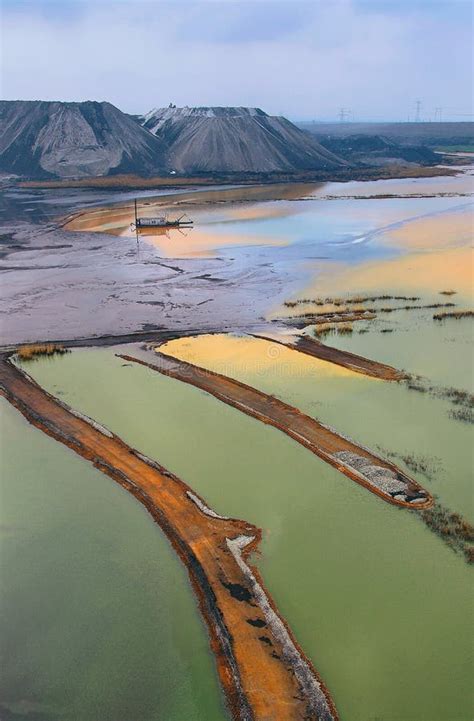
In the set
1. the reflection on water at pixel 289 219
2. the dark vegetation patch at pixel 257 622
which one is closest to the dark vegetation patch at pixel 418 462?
the dark vegetation patch at pixel 257 622

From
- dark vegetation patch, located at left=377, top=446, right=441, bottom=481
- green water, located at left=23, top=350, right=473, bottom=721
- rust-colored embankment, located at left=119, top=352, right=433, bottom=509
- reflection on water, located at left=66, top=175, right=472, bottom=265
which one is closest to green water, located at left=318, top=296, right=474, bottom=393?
green water, located at left=23, top=350, right=473, bottom=721

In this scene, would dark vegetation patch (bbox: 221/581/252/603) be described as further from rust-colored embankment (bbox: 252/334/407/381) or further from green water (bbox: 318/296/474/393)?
green water (bbox: 318/296/474/393)

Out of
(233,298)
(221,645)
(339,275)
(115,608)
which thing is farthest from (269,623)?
(339,275)

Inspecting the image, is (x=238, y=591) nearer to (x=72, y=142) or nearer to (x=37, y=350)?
(x=37, y=350)

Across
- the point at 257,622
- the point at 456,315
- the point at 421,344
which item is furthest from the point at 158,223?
the point at 257,622

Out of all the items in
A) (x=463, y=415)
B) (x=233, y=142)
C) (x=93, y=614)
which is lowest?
(x=93, y=614)

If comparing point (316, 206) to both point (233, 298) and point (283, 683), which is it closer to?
point (233, 298)

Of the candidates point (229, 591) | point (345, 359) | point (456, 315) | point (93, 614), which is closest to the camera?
point (93, 614)

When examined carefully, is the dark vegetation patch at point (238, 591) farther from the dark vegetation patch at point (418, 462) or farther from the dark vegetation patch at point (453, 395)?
the dark vegetation patch at point (453, 395)
